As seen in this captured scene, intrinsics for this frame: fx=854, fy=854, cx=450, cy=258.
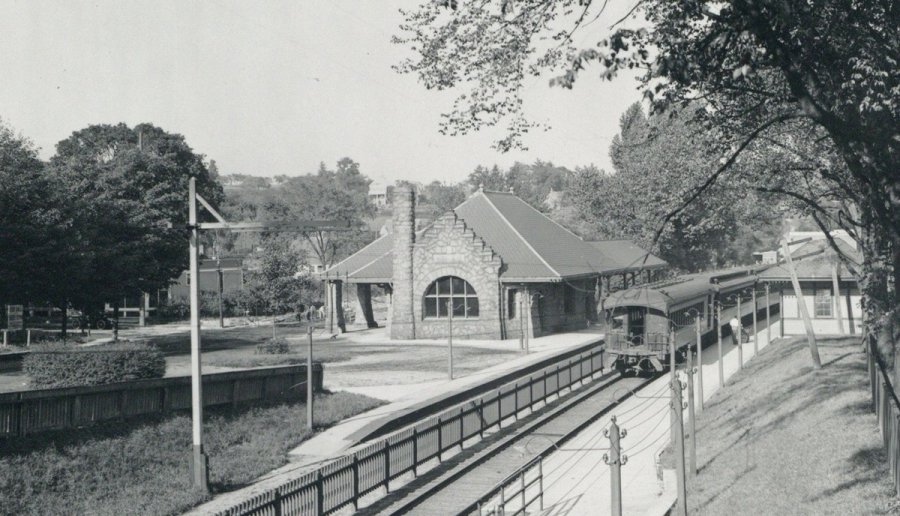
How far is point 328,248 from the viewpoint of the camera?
87000 mm

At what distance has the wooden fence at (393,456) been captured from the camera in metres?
14.4

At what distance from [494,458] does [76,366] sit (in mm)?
10175

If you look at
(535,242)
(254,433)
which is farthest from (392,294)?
(254,433)

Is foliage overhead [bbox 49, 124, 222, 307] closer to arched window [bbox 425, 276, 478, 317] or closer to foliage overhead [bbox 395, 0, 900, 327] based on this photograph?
arched window [bbox 425, 276, 478, 317]

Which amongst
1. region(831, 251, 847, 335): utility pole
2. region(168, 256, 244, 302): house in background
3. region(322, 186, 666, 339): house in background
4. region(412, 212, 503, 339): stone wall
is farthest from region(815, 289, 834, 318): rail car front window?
region(168, 256, 244, 302): house in background

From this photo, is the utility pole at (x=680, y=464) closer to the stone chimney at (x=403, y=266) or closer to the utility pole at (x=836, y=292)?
the utility pole at (x=836, y=292)

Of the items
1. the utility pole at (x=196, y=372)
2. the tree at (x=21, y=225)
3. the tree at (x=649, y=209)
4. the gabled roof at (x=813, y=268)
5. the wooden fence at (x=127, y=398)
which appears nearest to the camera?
the utility pole at (x=196, y=372)

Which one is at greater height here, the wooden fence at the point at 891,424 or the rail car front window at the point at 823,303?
the rail car front window at the point at 823,303

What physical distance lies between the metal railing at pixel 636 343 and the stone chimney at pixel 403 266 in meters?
15.2

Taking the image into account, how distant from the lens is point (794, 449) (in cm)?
1747

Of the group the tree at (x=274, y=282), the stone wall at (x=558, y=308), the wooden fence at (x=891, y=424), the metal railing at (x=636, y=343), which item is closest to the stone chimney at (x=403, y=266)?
the stone wall at (x=558, y=308)

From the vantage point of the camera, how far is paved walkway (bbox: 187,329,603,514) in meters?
17.9

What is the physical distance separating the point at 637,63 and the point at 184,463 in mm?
13503

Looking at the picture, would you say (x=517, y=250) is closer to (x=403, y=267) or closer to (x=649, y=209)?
(x=403, y=267)
